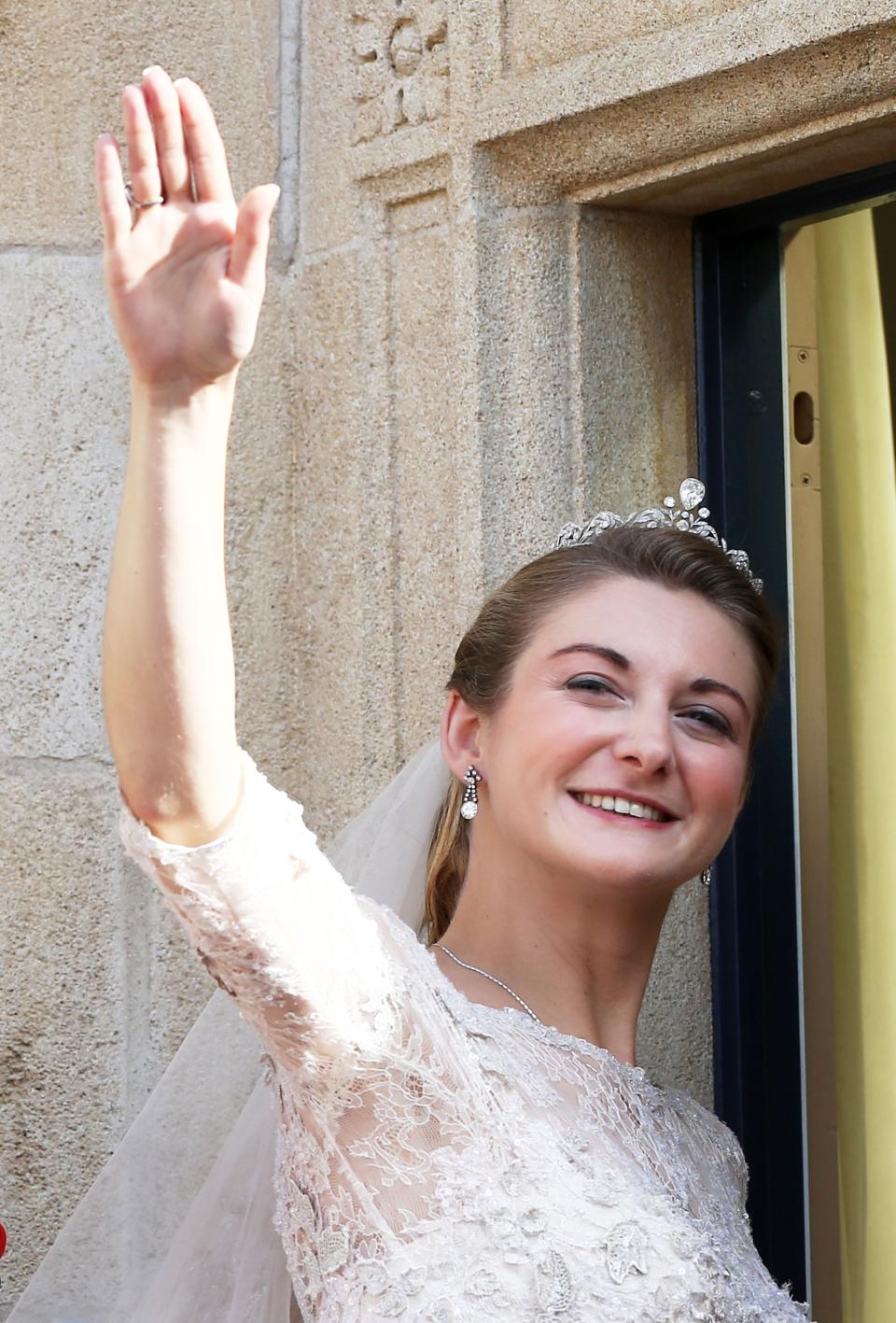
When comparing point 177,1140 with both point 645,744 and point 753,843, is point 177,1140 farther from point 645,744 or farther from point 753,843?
point 753,843

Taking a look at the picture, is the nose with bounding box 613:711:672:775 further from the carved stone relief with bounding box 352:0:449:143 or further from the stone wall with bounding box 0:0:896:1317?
the carved stone relief with bounding box 352:0:449:143

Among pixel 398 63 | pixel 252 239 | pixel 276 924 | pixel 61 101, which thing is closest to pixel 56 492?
pixel 61 101

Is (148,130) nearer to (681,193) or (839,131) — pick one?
(839,131)

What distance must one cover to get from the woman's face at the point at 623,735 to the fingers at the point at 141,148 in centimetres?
88

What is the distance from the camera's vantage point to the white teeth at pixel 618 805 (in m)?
1.93

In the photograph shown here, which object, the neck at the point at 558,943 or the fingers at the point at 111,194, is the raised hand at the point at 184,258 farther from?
the neck at the point at 558,943

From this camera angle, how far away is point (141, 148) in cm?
122

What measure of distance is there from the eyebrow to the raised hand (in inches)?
31.2

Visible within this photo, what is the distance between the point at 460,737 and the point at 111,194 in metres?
1.04

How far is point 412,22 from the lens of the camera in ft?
8.67

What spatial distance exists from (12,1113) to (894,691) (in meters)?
1.49

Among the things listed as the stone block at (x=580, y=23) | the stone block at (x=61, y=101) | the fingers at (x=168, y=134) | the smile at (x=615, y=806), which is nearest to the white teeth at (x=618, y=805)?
the smile at (x=615, y=806)

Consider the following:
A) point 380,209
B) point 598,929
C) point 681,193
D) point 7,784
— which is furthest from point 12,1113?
point 681,193

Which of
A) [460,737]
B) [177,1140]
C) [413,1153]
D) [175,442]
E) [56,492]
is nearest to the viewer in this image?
[175,442]
